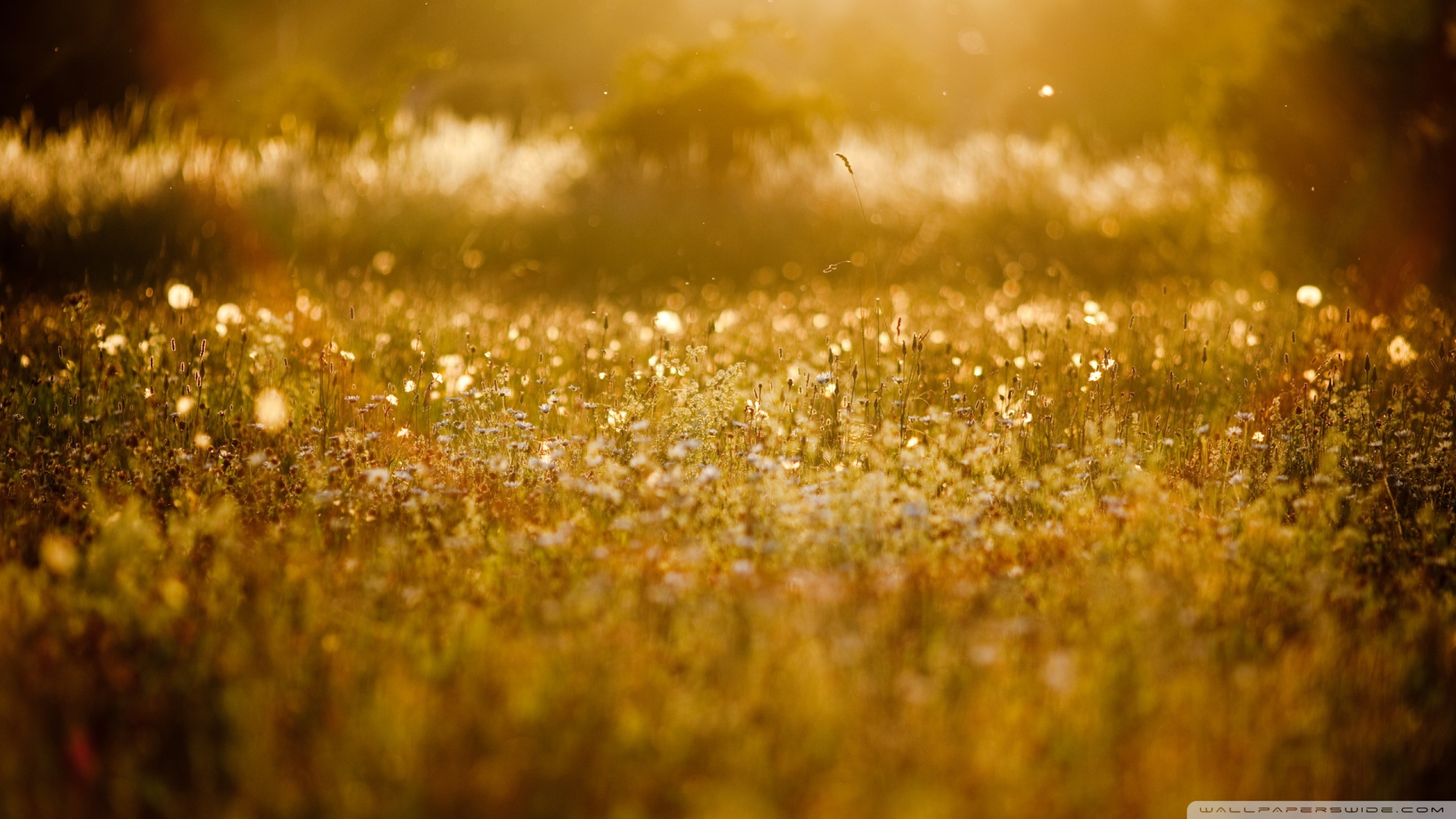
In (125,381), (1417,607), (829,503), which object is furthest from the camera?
(125,381)

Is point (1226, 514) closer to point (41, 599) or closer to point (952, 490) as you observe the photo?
point (952, 490)

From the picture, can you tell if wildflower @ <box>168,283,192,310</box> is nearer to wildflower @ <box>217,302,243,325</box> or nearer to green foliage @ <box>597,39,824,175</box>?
wildflower @ <box>217,302,243,325</box>

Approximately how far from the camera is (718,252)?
12.7m

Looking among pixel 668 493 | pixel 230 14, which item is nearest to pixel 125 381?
pixel 668 493

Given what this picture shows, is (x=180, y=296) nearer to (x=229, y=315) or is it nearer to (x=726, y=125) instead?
(x=229, y=315)

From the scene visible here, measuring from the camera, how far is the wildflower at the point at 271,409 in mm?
4426

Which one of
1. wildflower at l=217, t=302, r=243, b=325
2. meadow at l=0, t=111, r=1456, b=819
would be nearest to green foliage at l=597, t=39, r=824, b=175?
meadow at l=0, t=111, r=1456, b=819

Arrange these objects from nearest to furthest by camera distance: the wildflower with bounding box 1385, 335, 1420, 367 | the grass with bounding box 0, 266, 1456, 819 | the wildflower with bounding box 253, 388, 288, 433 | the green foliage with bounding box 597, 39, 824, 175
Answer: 1. the grass with bounding box 0, 266, 1456, 819
2. the wildflower with bounding box 253, 388, 288, 433
3. the wildflower with bounding box 1385, 335, 1420, 367
4. the green foliage with bounding box 597, 39, 824, 175

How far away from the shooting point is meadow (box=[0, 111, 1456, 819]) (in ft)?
A: 6.82

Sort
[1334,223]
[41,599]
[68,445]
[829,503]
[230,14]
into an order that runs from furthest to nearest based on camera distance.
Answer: [230,14] → [1334,223] → [68,445] → [829,503] → [41,599]

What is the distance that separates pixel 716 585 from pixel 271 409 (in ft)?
8.39

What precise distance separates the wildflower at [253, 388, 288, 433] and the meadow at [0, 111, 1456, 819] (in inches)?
0.7

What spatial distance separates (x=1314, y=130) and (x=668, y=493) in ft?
31.6

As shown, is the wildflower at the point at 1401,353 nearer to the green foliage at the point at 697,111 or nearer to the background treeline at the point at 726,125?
the background treeline at the point at 726,125
